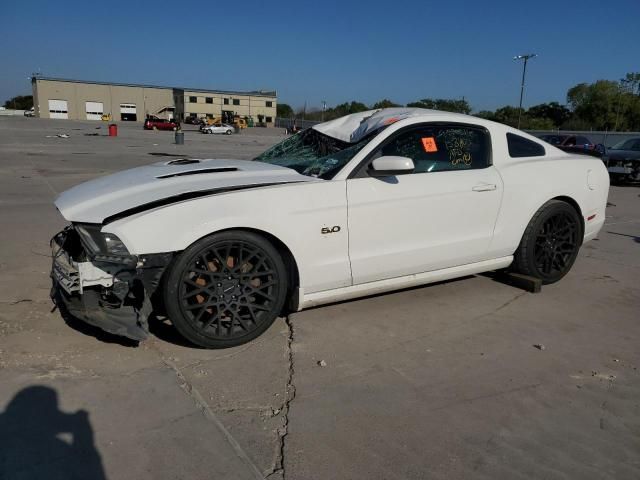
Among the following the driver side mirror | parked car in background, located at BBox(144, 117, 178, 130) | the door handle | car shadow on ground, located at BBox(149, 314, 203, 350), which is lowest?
car shadow on ground, located at BBox(149, 314, 203, 350)

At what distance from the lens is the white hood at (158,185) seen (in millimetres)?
3213

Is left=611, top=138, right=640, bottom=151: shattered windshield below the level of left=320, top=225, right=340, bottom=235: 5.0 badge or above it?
above

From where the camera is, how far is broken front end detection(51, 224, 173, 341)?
9.97ft

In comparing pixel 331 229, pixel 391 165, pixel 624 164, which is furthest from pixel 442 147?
pixel 624 164

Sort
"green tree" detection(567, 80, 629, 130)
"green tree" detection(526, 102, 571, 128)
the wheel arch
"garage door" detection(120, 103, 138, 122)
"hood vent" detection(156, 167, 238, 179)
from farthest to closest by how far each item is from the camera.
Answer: "garage door" detection(120, 103, 138, 122), "green tree" detection(526, 102, 571, 128), "green tree" detection(567, 80, 629, 130), the wheel arch, "hood vent" detection(156, 167, 238, 179)

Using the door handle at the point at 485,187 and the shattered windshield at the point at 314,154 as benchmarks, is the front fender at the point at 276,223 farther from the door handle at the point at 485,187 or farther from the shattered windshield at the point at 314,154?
the door handle at the point at 485,187

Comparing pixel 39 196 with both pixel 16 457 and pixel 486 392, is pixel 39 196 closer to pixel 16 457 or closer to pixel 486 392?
pixel 16 457

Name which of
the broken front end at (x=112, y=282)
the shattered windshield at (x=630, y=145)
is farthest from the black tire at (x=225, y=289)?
the shattered windshield at (x=630, y=145)

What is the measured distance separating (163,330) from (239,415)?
1247 mm

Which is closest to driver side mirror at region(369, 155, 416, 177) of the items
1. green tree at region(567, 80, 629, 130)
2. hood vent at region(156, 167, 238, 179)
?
hood vent at region(156, 167, 238, 179)

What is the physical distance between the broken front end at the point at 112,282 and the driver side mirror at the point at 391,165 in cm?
150

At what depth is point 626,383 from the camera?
10.3ft

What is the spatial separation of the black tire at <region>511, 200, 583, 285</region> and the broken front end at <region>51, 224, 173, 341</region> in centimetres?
311

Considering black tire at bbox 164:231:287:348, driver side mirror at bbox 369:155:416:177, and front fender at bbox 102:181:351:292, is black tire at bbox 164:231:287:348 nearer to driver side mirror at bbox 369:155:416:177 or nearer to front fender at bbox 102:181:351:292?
front fender at bbox 102:181:351:292
